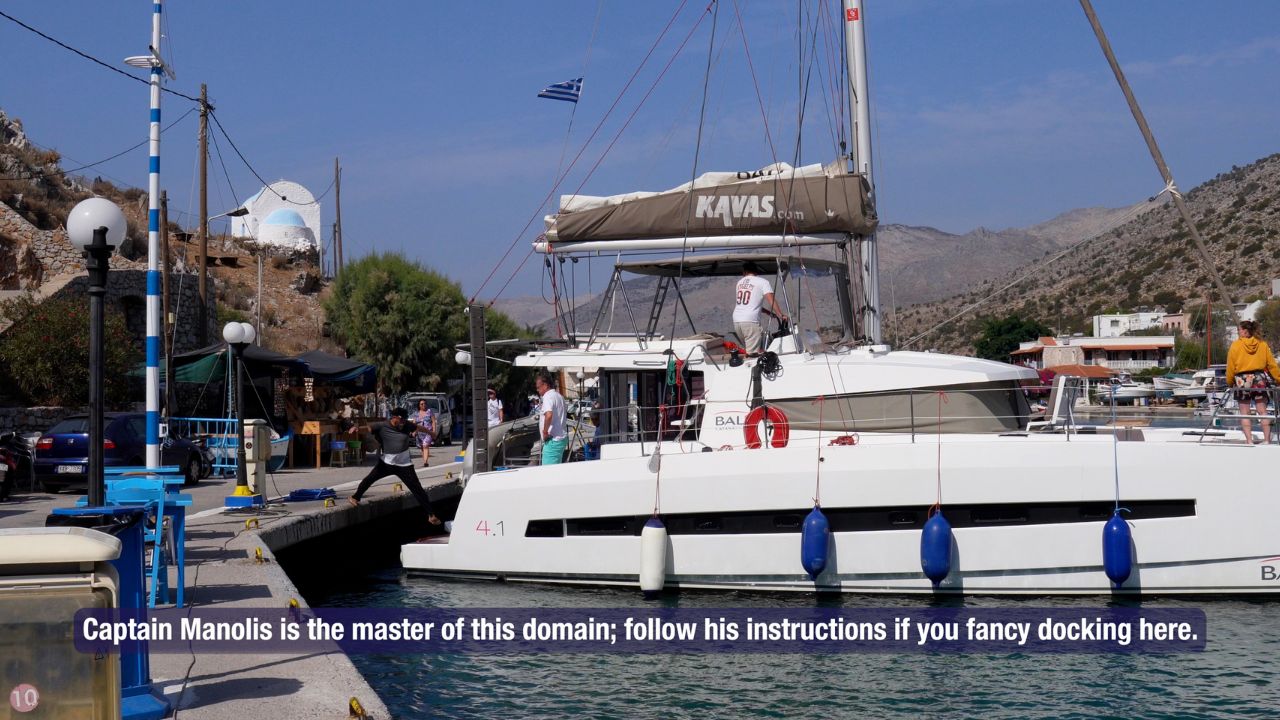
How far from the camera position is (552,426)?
11.9m

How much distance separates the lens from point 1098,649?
8.52 m

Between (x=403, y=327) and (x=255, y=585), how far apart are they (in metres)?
28.7

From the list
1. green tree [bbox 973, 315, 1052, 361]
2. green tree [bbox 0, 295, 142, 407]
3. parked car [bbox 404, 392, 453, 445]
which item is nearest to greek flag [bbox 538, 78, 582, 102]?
green tree [bbox 0, 295, 142, 407]

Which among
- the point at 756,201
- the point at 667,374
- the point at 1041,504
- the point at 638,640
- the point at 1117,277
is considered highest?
the point at 1117,277

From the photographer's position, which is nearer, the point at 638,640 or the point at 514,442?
the point at 638,640

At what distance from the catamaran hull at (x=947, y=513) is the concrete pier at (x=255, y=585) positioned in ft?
9.57

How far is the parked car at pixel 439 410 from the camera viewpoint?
31.6m

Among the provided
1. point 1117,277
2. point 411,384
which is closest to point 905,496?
Result: point 411,384

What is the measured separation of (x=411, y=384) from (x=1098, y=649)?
30.7m

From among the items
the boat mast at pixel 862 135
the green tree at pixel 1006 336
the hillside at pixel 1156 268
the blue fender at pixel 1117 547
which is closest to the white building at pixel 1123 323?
the green tree at pixel 1006 336

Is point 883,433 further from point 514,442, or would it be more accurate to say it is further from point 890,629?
point 514,442

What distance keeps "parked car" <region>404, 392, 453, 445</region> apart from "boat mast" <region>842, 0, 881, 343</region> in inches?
822

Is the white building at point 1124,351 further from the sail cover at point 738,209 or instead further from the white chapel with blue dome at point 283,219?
the sail cover at point 738,209

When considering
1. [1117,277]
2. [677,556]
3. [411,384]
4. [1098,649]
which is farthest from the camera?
[1117,277]
